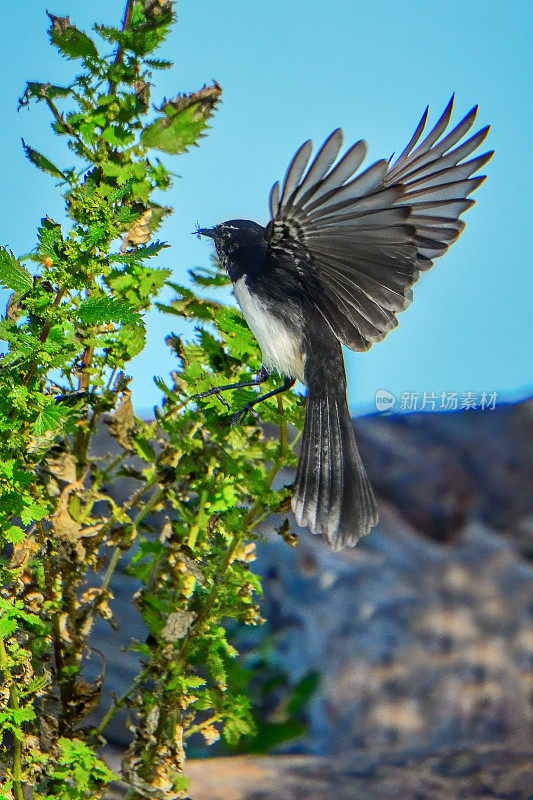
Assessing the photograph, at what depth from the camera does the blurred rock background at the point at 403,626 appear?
3.55 meters

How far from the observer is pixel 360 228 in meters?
1.19

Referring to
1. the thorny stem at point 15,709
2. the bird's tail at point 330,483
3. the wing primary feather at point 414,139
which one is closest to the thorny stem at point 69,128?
the bird's tail at point 330,483

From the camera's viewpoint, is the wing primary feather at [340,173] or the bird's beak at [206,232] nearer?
the wing primary feather at [340,173]

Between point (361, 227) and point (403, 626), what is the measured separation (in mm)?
3148

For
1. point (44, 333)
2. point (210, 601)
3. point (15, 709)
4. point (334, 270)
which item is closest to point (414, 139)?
point (334, 270)

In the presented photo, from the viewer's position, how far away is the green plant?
1.19 meters

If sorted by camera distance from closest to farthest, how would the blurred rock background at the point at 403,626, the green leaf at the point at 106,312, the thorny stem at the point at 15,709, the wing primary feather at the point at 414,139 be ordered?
the green leaf at the point at 106,312, the thorny stem at the point at 15,709, the wing primary feather at the point at 414,139, the blurred rock background at the point at 403,626

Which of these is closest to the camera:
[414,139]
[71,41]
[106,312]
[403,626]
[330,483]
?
[106,312]

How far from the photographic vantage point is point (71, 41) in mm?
1220

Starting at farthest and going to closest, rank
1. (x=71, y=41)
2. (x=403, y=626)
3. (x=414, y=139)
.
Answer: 1. (x=403, y=626)
2. (x=414, y=139)
3. (x=71, y=41)

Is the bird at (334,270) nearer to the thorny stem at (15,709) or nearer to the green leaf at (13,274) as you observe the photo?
the green leaf at (13,274)

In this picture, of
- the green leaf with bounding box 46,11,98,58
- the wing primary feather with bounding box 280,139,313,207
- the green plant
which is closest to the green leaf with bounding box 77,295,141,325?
the green plant

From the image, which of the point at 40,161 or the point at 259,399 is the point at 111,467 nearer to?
the point at 259,399

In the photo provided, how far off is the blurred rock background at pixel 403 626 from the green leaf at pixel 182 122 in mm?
2409
